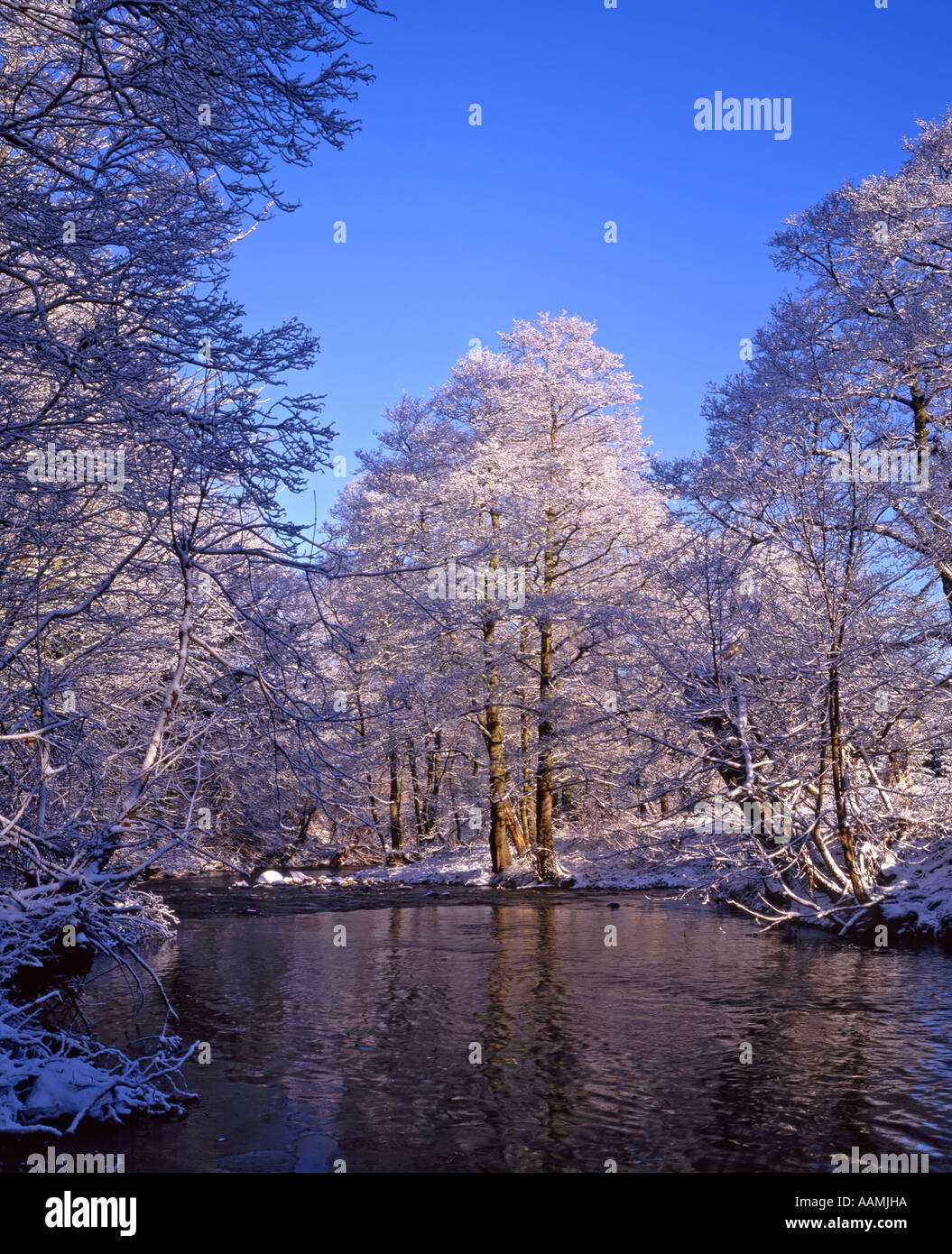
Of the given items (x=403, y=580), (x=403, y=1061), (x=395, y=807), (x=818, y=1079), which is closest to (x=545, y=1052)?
(x=403, y=1061)

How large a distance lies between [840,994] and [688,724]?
629cm

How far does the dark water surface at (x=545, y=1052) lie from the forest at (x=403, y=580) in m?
0.92

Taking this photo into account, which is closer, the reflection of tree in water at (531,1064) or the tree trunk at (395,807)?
the reflection of tree in water at (531,1064)

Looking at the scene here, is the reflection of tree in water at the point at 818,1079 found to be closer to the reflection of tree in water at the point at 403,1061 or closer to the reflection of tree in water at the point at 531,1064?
the reflection of tree in water at the point at 531,1064

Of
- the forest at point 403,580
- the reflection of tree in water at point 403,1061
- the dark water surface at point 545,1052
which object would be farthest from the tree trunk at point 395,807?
the reflection of tree in water at point 403,1061

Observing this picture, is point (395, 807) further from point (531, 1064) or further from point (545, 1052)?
point (531, 1064)

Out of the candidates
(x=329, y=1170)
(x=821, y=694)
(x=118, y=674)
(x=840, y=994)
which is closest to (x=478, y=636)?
(x=821, y=694)

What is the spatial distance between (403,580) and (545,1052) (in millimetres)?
20340

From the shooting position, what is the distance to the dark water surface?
6.78 m

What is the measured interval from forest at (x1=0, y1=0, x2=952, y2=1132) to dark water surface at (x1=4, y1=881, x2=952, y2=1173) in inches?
36.2

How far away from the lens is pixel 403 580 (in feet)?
94.3

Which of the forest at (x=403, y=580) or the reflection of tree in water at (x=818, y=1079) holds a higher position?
the forest at (x=403, y=580)

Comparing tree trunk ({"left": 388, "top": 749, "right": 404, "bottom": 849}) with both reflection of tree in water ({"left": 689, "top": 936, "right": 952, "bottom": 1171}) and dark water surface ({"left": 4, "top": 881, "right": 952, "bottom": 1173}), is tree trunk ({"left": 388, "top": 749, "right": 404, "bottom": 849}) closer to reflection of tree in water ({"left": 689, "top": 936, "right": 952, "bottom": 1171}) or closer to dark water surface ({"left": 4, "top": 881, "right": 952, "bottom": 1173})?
dark water surface ({"left": 4, "top": 881, "right": 952, "bottom": 1173})

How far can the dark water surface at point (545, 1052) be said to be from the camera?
6777mm
